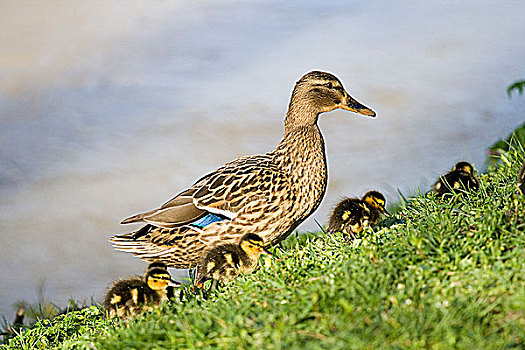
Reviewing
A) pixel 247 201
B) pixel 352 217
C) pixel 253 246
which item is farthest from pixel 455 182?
pixel 253 246

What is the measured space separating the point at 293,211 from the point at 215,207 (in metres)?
0.62

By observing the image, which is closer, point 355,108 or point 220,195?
point 220,195

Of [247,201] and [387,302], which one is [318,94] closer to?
[247,201]

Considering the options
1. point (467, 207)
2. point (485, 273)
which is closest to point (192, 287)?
point (467, 207)

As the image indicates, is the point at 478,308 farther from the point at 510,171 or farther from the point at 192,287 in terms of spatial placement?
the point at 510,171

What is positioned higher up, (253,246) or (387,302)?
(253,246)

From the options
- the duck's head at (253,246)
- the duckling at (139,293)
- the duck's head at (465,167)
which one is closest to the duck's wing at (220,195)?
the duck's head at (253,246)

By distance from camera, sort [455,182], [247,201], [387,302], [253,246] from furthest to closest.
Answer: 1. [455,182]
2. [247,201]
3. [253,246]
4. [387,302]

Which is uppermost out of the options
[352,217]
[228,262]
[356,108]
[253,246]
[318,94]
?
[318,94]

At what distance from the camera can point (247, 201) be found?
4.92m

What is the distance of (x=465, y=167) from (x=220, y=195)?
245 cm

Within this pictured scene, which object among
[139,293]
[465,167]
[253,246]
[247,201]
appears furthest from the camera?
[465,167]

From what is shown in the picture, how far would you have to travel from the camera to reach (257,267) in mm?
4688

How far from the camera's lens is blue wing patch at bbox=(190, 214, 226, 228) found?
4973 millimetres
